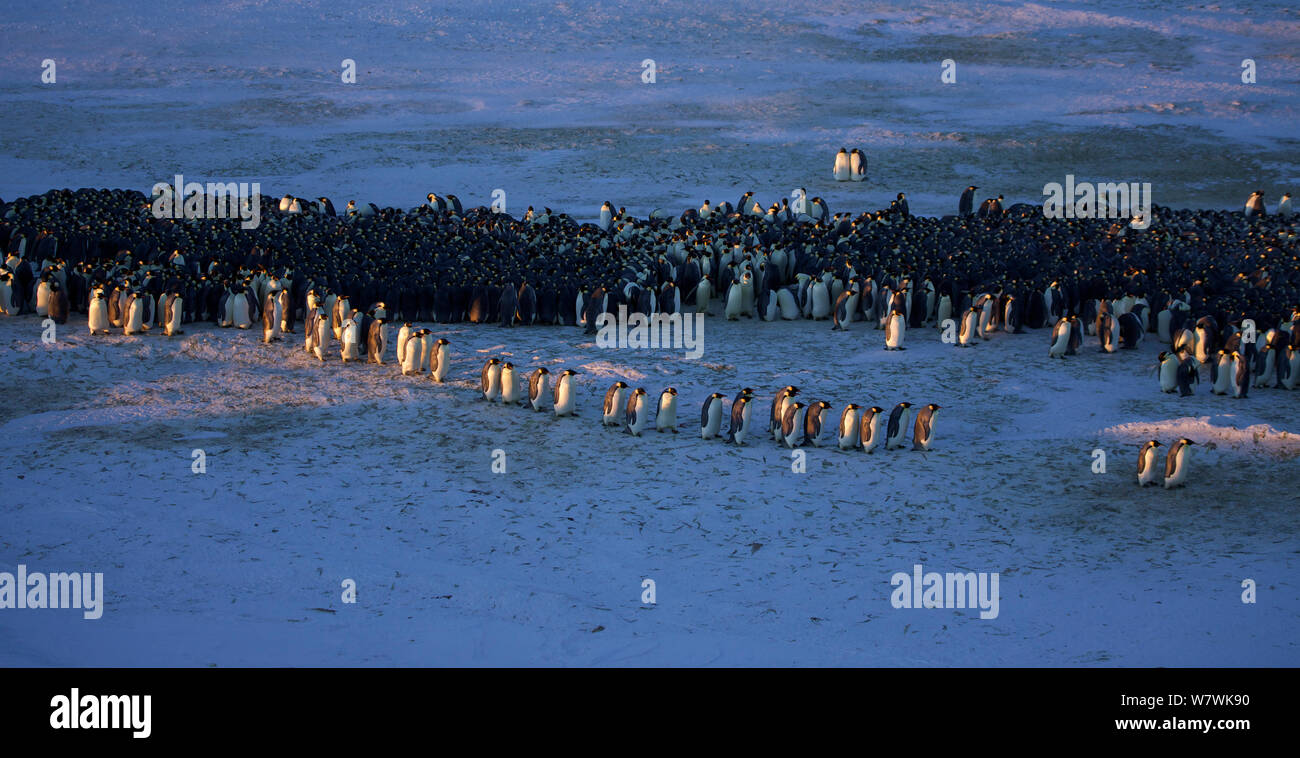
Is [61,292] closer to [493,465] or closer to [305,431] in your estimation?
[305,431]

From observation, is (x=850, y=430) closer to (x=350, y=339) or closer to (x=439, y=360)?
(x=439, y=360)

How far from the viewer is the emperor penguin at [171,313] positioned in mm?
12844

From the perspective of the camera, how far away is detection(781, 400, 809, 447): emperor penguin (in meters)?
10.1

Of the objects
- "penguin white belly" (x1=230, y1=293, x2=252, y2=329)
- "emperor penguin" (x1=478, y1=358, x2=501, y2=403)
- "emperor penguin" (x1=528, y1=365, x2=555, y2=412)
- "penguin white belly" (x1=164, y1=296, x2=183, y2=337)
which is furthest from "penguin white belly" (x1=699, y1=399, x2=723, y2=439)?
"penguin white belly" (x1=164, y1=296, x2=183, y2=337)

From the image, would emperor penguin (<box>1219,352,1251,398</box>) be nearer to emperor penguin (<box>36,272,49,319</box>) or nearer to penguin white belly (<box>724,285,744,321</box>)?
penguin white belly (<box>724,285,744,321</box>)

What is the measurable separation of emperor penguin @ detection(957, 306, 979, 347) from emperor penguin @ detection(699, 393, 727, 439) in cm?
372

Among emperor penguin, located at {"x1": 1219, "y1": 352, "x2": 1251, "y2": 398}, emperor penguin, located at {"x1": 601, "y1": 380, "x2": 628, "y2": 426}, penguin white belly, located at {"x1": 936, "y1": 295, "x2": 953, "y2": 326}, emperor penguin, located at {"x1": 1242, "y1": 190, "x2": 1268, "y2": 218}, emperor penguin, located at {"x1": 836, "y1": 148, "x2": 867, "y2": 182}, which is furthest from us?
emperor penguin, located at {"x1": 836, "y1": 148, "x2": 867, "y2": 182}

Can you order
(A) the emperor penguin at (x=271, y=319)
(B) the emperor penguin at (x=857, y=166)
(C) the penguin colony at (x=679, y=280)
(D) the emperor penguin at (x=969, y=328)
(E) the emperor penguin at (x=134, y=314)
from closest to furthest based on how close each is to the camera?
1. (C) the penguin colony at (x=679, y=280)
2. (A) the emperor penguin at (x=271, y=319)
3. (E) the emperor penguin at (x=134, y=314)
4. (D) the emperor penguin at (x=969, y=328)
5. (B) the emperor penguin at (x=857, y=166)

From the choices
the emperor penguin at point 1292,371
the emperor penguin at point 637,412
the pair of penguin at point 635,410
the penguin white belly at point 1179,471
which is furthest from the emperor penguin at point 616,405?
the emperor penguin at point 1292,371

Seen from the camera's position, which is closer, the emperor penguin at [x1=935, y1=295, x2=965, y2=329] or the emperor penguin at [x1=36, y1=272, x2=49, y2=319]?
the emperor penguin at [x1=36, y1=272, x2=49, y2=319]

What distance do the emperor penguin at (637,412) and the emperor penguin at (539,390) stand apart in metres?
0.85

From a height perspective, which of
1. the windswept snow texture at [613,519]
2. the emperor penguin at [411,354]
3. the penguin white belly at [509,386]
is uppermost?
the emperor penguin at [411,354]

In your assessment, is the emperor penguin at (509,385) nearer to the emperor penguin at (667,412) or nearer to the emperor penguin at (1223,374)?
the emperor penguin at (667,412)
